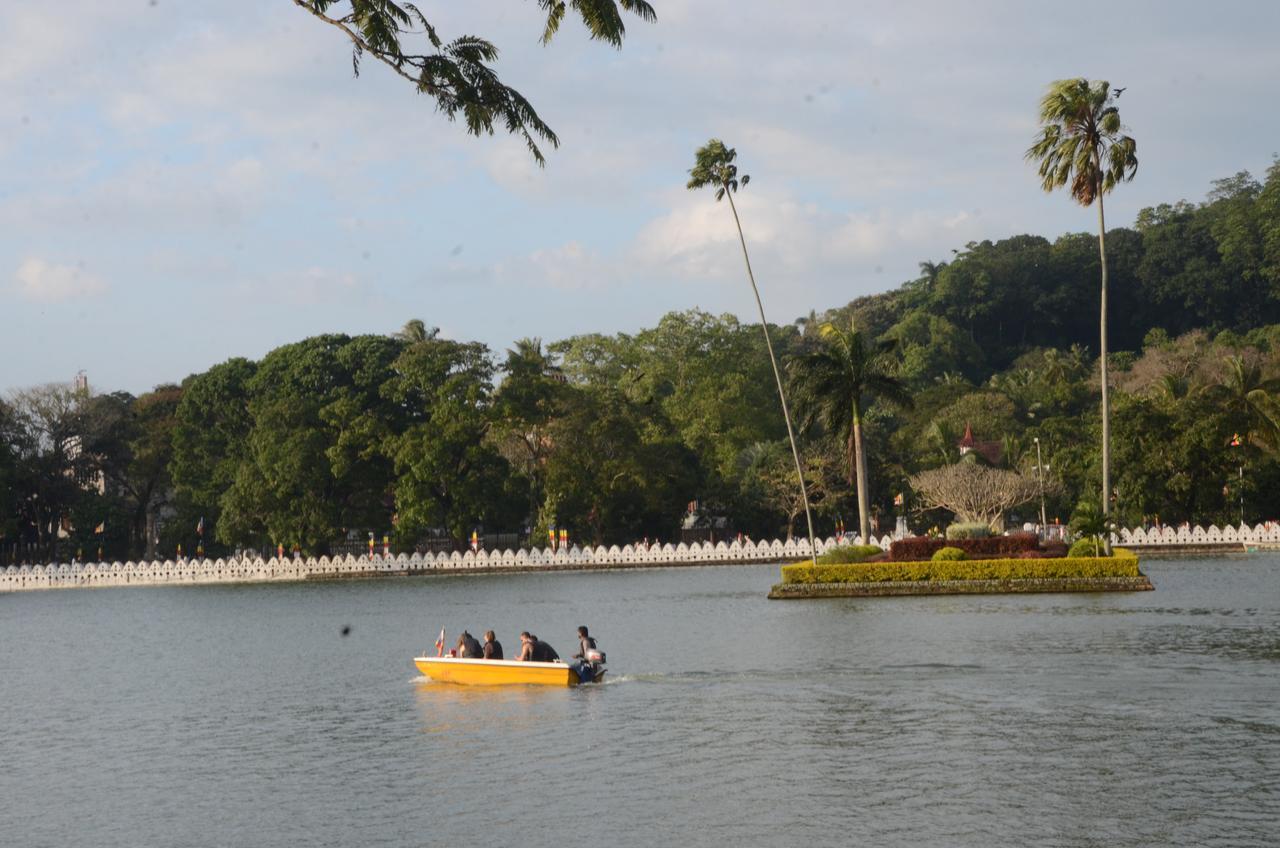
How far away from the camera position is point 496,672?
105 feet

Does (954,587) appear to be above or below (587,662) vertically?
above

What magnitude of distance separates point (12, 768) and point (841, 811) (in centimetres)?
1475

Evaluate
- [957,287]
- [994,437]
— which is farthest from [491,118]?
[957,287]

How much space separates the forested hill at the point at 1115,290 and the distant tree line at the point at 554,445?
3349cm

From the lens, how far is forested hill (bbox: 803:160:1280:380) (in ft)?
497

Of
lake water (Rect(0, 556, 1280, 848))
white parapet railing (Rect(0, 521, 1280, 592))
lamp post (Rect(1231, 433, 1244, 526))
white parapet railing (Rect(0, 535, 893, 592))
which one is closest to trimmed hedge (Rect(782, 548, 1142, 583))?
lake water (Rect(0, 556, 1280, 848))

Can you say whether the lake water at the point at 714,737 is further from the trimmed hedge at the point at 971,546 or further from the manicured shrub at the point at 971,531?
the manicured shrub at the point at 971,531

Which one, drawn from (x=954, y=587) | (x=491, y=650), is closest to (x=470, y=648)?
(x=491, y=650)

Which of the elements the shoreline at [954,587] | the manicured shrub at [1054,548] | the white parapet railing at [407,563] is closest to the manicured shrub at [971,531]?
the manicured shrub at [1054,548]

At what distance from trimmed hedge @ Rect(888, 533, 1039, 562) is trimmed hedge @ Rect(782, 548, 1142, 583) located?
1824 millimetres

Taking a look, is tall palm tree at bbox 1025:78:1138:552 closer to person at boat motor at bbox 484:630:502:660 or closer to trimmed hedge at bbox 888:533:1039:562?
trimmed hedge at bbox 888:533:1039:562

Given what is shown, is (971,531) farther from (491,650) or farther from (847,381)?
(491,650)

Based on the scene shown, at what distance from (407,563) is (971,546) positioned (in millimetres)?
41402

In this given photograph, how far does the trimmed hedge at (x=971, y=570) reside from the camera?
4834cm
